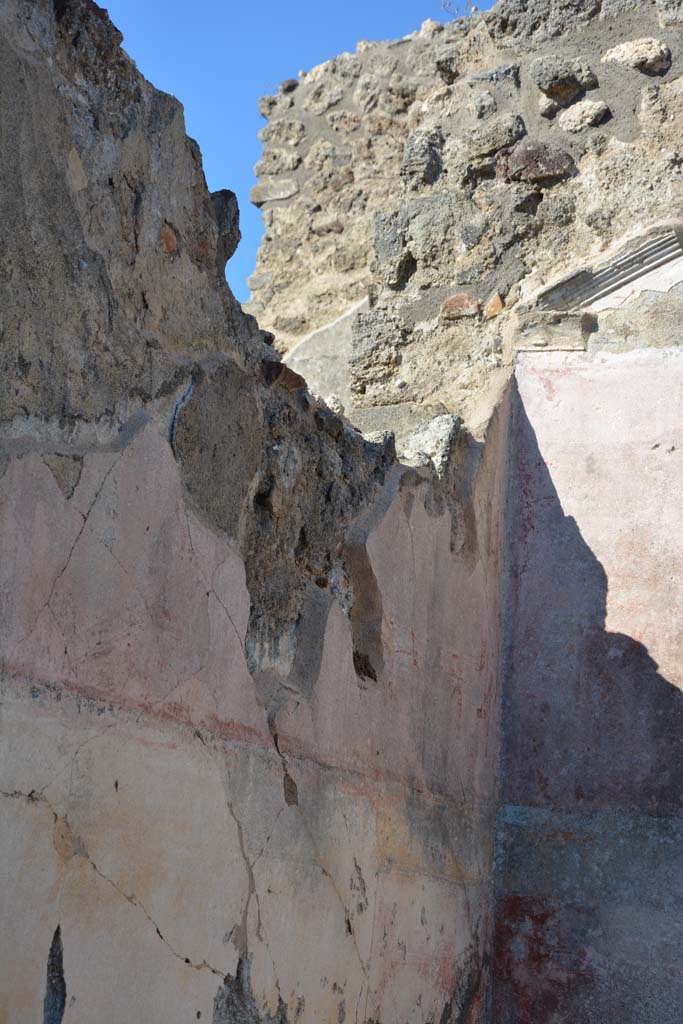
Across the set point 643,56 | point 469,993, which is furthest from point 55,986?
point 643,56

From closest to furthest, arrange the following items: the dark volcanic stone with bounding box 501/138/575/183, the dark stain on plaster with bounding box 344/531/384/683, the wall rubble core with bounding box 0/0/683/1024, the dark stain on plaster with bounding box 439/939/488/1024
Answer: the wall rubble core with bounding box 0/0/683/1024 → the dark stain on plaster with bounding box 344/531/384/683 → the dark stain on plaster with bounding box 439/939/488/1024 → the dark volcanic stone with bounding box 501/138/575/183

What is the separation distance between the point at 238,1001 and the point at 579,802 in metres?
1.56

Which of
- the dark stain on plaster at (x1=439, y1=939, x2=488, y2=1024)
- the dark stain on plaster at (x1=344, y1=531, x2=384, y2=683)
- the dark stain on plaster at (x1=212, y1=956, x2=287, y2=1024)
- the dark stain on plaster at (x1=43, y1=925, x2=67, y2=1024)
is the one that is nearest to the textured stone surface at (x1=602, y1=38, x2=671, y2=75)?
the dark stain on plaster at (x1=344, y1=531, x2=384, y2=683)

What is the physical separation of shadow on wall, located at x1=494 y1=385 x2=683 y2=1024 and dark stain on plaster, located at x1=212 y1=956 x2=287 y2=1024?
132 centimetres

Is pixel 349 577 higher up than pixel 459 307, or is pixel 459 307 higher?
pixel 459 307

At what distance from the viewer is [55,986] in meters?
1.70

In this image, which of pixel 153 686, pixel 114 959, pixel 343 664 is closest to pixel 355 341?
pixel 343 664

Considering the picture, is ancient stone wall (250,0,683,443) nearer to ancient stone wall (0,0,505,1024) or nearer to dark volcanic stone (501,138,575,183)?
dark volcanic stone (501,138,575,183)

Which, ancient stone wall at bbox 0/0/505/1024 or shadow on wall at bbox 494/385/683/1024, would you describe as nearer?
ancient stone wall at bbox 0/0/505/1024

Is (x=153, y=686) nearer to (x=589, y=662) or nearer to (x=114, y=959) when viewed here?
(x=114, y=959)

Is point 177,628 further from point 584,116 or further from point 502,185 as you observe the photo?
point 584,116

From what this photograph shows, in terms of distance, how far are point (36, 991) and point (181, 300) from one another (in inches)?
44.8

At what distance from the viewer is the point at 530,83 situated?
4277 millimetres

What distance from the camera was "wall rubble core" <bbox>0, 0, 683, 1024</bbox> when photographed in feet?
5.89
